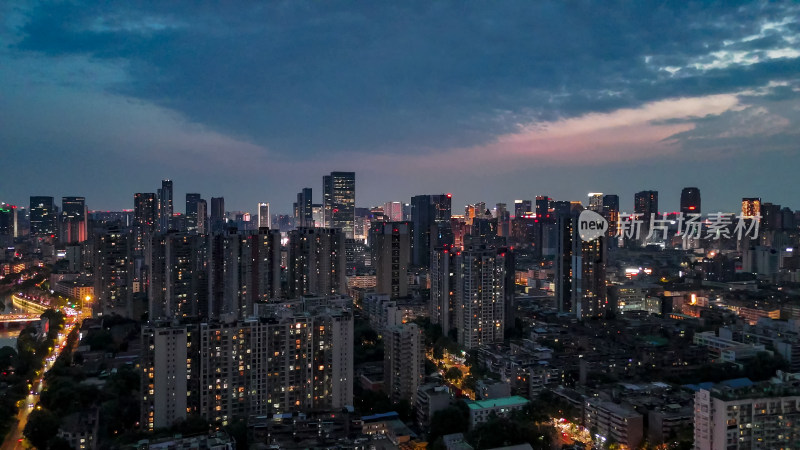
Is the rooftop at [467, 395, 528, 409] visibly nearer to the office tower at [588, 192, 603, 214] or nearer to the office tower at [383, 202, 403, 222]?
the office tower at [588, 192, 603, 214]

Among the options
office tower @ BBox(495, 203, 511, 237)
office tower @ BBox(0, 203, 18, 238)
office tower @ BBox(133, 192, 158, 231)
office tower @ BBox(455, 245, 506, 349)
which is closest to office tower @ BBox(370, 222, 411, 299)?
office tower @ BBox(455, 245, 506, 349)

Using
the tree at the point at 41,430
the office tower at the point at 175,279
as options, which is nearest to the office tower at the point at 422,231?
the office tower at the point at 175,279

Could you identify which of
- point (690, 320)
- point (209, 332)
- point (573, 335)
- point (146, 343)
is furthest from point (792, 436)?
point (690, 320)

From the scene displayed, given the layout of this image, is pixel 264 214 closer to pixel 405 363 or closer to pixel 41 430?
pixel 405 363

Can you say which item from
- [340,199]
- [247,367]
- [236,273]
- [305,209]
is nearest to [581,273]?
[236,273]

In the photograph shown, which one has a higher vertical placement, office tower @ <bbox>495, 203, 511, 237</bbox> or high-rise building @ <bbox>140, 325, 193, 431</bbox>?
office tower @ <bbox>495, 203, 511, 237</bbox>

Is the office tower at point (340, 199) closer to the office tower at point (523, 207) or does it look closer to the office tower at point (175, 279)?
the office tower at point (523, 207)

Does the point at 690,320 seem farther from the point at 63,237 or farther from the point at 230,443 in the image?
the point at 63,237
